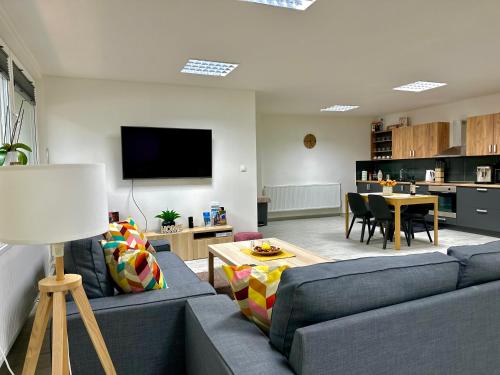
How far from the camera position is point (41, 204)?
123 centimetres

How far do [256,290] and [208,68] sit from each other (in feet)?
11.5

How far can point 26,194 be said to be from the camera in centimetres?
122

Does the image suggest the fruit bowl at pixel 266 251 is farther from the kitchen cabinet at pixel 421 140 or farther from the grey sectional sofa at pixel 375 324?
the kitchen cabinet at pixel 421 140

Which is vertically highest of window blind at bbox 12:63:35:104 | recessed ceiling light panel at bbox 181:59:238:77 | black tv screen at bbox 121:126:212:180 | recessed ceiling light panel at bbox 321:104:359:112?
recessed ceiling light panel at bbox 321:104:359:112

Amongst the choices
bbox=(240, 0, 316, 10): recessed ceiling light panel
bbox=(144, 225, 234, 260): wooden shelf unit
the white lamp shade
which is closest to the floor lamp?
the white lamp shade

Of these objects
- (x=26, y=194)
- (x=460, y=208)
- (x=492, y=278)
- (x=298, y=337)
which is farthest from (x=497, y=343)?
(x=460, y=208)

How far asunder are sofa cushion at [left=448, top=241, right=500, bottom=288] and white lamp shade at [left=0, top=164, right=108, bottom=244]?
1.54 meters

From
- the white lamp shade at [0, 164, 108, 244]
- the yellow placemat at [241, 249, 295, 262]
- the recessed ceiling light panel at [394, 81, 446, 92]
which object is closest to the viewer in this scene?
the white lamp shade at [0, 164, 108, 244]

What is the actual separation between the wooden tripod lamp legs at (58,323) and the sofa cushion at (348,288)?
0.71 m

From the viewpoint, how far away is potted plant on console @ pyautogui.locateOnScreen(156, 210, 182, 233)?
477 centimetres

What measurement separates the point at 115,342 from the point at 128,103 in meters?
3.75

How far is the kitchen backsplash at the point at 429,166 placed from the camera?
665 cm

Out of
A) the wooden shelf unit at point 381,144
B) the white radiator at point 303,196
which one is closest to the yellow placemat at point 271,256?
the white radiator at point 303,196

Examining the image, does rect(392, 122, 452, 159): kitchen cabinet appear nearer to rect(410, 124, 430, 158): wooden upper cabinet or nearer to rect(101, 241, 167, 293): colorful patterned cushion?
rect(410, 124, 430, 158): wooden upper cabinet
